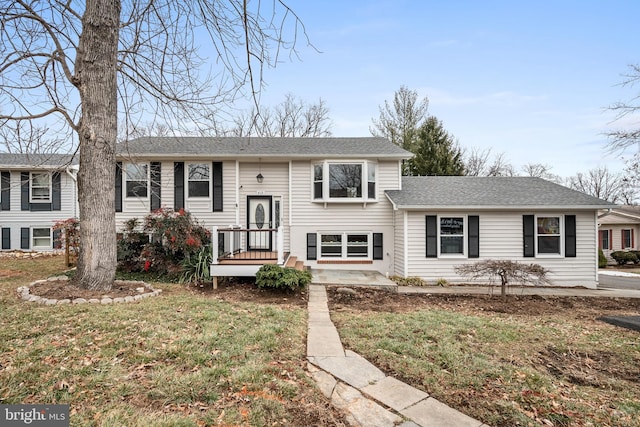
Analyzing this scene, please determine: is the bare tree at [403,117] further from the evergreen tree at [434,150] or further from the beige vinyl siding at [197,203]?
the beige vinyl siding at [197,203]

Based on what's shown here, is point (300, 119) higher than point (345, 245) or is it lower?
higher

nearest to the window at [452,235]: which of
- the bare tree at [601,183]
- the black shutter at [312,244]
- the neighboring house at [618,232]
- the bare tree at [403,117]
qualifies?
the black shutter at [312,244]

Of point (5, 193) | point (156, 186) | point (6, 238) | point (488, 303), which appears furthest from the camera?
point (6, 238)

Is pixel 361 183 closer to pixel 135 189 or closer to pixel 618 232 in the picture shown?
pixel 135 189

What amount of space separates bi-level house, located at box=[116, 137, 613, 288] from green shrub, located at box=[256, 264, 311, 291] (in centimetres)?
293

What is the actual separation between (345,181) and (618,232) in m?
21.5

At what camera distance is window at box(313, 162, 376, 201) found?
11.0 meters

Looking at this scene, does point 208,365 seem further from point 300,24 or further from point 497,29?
point 497,29

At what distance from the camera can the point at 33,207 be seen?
46.3 feet

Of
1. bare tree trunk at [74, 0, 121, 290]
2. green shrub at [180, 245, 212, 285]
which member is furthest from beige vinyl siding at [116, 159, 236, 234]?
bare tree trunk at [74, 0, 121, 290]

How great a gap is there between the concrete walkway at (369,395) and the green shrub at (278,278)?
299 centimetres

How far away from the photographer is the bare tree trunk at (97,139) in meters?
5.91

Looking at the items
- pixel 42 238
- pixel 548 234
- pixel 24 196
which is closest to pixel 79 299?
pixel 42 238

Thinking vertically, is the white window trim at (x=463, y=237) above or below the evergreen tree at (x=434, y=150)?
below
